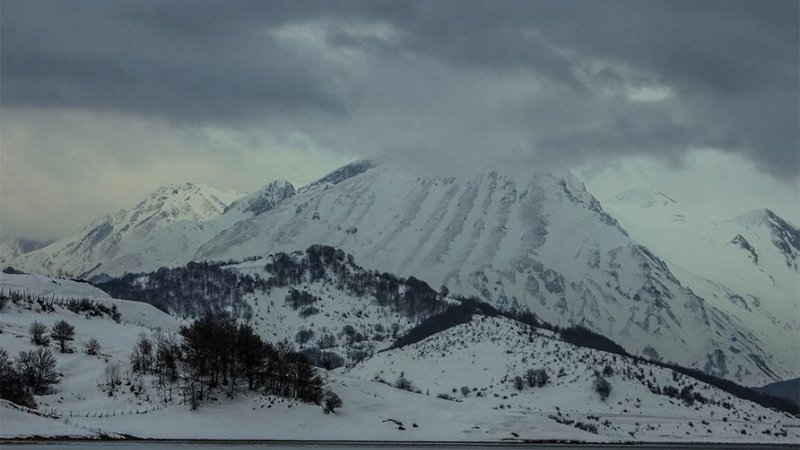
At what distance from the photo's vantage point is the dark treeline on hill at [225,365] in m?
137

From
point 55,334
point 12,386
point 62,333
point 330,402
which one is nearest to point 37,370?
point 12,386

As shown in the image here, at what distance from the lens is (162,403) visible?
419 ft

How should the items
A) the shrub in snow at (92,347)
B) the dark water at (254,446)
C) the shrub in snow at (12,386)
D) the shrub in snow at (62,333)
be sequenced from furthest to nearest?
1. the shrub in snow at (62,333)
2. the shrub in snow at (92,347)
3. the shrub in snow at (12,386)
4. the dark water at (254,446)

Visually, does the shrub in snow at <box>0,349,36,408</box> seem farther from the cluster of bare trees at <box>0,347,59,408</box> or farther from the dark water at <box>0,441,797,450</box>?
the dark water at <box>0,441,797,450</box>

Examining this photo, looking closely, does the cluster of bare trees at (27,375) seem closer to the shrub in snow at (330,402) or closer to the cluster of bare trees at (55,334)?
the cluster of bare trees at (55,334)

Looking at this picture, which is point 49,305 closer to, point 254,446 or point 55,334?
point 55,334

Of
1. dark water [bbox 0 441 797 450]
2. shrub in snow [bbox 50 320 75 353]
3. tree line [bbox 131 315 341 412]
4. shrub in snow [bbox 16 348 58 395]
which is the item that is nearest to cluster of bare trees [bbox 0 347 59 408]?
shrub in snow [bbox 16 348 58 395]

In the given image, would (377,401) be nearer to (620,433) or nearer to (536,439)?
(536,439)

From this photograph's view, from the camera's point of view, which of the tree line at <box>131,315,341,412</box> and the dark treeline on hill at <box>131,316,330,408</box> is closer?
the tree line at <box>131,315,341,412</box>

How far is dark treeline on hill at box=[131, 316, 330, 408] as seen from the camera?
136875mm

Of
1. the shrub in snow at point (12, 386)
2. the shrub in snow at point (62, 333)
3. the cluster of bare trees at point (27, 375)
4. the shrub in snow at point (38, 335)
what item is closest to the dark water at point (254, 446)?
the shrub in snow at point (12, 386)

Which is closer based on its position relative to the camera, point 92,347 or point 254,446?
point 254,446

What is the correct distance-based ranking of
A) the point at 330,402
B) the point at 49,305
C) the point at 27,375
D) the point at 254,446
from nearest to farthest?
1. the point at 254,446
2. the point at 27,375
3. the point at 330,402
4. the point at 49,305

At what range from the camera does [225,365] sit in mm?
137625
